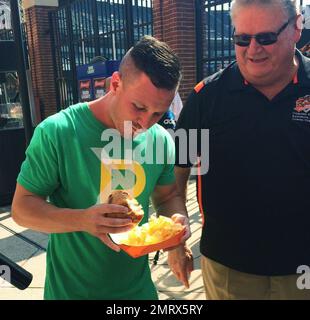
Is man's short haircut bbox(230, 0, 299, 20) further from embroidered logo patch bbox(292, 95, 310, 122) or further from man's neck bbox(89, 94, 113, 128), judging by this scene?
man's neck bbox(89, 94, 113, 128)

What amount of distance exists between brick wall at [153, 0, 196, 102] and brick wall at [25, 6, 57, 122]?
5.27 meters

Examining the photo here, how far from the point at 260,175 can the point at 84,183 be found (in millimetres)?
908

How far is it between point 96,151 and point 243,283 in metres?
1.11

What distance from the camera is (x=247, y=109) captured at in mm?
2061

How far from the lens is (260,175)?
1996mm

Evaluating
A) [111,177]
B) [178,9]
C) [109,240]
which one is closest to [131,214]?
[109,240]

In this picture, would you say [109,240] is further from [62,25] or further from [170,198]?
[62,25]

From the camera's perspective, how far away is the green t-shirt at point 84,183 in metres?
1.63

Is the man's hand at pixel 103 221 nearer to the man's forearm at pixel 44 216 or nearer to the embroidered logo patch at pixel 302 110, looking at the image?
the man's forearm at pixel 44 216

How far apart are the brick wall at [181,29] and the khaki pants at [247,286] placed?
6459mm

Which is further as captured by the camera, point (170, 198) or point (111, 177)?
point (170, 198)

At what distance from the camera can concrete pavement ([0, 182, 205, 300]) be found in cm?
373
